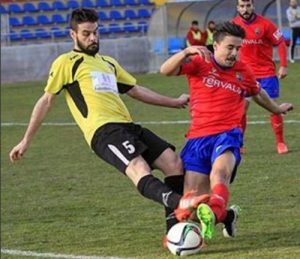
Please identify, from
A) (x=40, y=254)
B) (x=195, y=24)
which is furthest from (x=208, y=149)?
(x=195, y=24)

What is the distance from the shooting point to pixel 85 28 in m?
7.71

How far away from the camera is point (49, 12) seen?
34.8 m

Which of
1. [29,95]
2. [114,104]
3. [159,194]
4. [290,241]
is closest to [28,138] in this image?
[114,104]

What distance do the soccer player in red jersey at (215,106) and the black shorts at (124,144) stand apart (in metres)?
0.26

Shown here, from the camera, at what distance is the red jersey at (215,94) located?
759 centimetres

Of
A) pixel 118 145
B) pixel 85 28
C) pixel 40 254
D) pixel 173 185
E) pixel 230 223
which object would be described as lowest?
pixel 40 254

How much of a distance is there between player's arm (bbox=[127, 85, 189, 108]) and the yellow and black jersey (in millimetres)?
344

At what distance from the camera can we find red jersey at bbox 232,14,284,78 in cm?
1096

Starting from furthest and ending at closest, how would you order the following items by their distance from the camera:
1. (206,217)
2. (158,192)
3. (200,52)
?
(200,52) → (158,192) → (206,217)

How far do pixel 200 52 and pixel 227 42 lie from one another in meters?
0.22

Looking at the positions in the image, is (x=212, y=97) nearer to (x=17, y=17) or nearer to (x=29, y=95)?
(x=29, y=95)

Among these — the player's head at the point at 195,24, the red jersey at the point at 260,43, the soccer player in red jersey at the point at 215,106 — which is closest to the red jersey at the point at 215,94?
the soccer player in red jersey at the point at 215,106

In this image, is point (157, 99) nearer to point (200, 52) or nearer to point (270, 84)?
point (200, 52)

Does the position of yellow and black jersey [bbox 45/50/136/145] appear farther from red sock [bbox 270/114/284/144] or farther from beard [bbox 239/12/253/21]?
red sock [bbox 270/114/284/144]
